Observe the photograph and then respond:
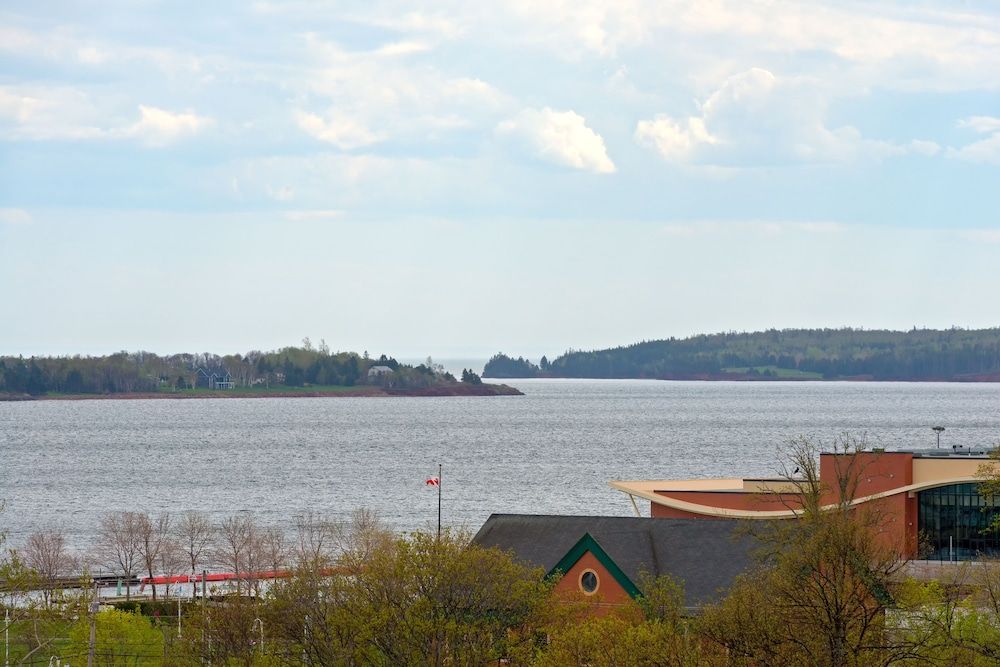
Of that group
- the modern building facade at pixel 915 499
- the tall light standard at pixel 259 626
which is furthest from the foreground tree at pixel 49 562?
the tall light standard at pixel 259 626

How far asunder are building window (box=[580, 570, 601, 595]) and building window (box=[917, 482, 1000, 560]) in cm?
2202

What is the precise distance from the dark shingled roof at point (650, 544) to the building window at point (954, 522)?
18.5 m

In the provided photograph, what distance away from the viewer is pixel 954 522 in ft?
182

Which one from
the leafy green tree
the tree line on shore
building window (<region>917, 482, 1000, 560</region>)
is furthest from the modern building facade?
the leafy green tree

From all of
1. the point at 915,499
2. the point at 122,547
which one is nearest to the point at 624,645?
the point at 915,499

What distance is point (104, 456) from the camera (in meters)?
182

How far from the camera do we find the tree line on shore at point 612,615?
27.6 meters

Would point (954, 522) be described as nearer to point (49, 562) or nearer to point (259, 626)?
point (259, 626)

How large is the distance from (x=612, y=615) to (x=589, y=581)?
13.5 ft

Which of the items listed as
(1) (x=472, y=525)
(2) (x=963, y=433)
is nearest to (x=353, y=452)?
(2) (x=963, y=433)

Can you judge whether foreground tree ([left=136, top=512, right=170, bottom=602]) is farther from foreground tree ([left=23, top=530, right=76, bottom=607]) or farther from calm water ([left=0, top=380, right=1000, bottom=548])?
calm water ([left=0, top=380, right=1000, bottom=548])

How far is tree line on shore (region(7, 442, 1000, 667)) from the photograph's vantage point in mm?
27625

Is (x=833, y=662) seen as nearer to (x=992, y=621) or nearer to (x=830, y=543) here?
(x=830, y=543)

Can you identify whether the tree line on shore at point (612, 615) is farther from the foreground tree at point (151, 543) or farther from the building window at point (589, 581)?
the foreground tree at point (151, 543)
